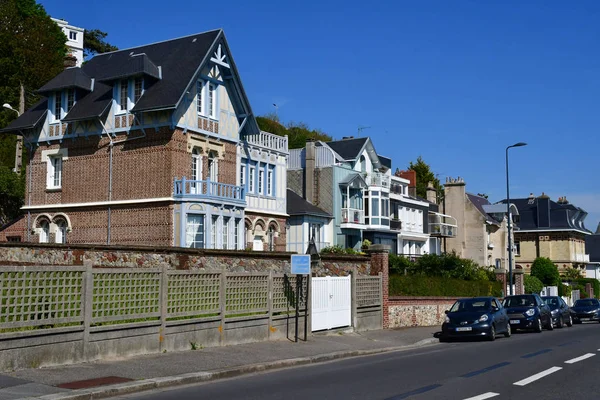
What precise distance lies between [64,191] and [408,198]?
104 feet

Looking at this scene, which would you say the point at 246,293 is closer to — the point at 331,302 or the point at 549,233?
the point at 331,302

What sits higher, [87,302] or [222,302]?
[87,302]

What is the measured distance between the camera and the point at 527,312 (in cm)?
2944

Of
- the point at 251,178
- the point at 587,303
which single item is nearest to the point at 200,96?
the point at 251,178

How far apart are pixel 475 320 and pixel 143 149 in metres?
17.0

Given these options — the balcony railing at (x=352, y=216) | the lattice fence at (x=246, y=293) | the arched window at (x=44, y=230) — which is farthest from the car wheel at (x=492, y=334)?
the balcony railing at (x=352, y=216)

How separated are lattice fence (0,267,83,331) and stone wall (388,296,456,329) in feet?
53.0

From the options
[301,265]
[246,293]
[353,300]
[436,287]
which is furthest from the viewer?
[436,287]

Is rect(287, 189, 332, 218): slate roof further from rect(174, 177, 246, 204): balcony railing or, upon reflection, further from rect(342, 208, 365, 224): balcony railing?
rect(174, 177, 246, 204): balcony railing

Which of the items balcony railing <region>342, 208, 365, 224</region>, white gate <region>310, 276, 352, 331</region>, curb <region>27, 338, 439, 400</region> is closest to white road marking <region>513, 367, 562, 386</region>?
curb <region>27, 338, 439, 400</region>

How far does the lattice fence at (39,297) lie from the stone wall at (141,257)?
6650mm

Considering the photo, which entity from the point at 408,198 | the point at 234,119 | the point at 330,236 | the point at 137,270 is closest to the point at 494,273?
the point at 330,236

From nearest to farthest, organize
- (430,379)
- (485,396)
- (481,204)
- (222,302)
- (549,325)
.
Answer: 1. (485,396)
2. (430,379)
3. (222,302)
4. (549,325)
5. (481,204)

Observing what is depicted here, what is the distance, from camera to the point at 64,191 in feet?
115
